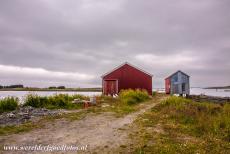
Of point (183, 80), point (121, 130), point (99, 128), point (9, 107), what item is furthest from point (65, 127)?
point (183, 80)

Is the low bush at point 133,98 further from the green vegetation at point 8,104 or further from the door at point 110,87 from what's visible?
the green vegetation at point 8,104

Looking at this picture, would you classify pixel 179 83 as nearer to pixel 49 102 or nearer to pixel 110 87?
pixel 110 87

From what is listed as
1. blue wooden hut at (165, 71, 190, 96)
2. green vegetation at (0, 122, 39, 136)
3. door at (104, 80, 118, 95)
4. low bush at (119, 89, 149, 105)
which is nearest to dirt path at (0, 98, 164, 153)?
green vegetation at (0, 122, 39, 136)

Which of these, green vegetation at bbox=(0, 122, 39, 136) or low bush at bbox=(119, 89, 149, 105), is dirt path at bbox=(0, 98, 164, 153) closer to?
green vegetation at bbox=(0, 122, 39, 136)

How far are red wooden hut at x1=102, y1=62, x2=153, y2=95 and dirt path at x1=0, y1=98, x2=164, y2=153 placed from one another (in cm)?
2432

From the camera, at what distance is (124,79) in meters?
39.2

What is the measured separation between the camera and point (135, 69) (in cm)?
3969

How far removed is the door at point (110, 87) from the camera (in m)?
39.1

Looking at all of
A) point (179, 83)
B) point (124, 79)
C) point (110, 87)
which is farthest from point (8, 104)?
point (179, 83)

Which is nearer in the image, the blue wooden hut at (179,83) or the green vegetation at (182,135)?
the green vegetation at (182,135)

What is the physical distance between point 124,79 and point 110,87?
8.02 feet

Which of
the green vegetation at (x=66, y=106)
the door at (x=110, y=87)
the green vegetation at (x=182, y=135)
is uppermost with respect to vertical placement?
the door at (x=110, y=87)

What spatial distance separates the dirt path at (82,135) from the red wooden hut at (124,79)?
2432 cm

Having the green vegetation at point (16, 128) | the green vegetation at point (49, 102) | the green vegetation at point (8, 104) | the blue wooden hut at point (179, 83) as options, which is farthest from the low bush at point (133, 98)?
the blue wooden hut at point (179, 83)
